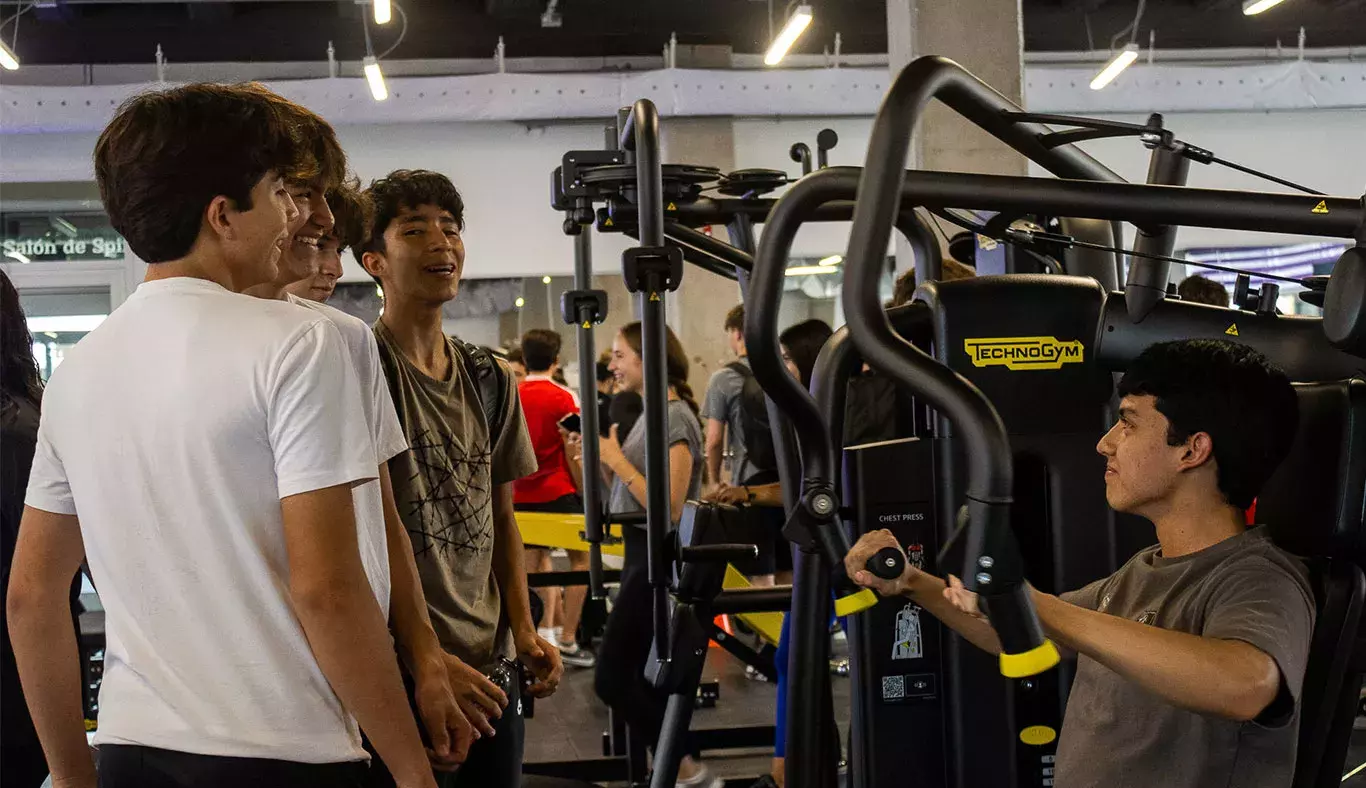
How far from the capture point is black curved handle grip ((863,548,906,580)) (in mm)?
1367

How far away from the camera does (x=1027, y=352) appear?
2295mm

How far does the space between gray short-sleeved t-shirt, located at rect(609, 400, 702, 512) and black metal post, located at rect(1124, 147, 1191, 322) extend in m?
2.31

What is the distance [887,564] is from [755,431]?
3220 millimetres

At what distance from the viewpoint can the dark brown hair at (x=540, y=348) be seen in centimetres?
564

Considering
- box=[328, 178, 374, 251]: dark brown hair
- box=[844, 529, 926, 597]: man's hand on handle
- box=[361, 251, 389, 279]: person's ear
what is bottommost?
box=[844, 529, 926, 597]: man's hand on handle

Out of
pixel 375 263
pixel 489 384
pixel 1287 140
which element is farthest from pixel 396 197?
pixel 1287 140

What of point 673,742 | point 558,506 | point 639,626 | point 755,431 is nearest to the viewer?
point 673,742

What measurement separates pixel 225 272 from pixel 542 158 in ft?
26.2

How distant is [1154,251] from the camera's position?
195 centimetres

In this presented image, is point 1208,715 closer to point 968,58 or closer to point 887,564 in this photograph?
point 887,564

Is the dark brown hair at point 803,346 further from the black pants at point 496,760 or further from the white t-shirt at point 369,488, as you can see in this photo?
the white t-shirt at point 369,488

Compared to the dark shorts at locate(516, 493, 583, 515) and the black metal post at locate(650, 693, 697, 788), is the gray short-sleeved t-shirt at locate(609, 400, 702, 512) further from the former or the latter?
the black metal post at locate(650, 693, 697, 788)

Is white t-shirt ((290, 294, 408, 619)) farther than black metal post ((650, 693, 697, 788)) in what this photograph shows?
→ No

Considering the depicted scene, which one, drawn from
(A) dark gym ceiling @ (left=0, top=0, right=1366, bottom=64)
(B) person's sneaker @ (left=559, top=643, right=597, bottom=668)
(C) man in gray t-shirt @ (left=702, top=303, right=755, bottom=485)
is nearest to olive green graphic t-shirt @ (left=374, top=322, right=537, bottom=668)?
(C) man in gray t-shirt @ (left=702, top=303, right=755, bottom=485)
